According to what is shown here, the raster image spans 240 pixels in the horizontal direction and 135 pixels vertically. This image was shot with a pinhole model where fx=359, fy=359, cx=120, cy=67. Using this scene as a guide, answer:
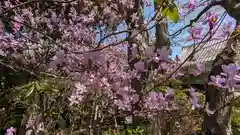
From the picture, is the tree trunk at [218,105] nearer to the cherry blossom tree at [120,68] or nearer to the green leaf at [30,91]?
the cherry blossom tree at [120,68]

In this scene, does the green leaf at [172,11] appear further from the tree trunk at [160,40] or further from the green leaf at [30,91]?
the green leaf at [30,91]

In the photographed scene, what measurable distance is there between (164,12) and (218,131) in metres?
1.81

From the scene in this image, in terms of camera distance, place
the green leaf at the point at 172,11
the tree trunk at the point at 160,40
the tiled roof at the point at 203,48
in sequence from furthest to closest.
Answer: the tree trunk at the point at 160,40 → the tiled roof at the point at 203,48 → the green leaf at the point at 172,11

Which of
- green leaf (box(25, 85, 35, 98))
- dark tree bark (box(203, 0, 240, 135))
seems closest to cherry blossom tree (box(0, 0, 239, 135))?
dark tree bark (box(203, 0, 240, 135))

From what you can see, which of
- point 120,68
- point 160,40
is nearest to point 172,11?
point 120,68

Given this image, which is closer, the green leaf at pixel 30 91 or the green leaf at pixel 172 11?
the green leaf at pixel 172 11

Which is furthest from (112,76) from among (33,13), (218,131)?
(33,13)

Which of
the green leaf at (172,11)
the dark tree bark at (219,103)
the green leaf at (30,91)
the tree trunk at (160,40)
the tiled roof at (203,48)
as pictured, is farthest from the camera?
the green leaf at (30,91)

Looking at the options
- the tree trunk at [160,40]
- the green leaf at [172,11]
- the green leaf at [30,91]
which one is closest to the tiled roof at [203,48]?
the green leaf at [172,11]

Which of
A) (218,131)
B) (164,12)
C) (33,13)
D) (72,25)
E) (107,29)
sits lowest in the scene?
(218,131)

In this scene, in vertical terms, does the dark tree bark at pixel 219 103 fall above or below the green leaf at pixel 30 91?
below

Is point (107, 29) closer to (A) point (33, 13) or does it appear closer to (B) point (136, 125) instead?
(B) point (136, 125)

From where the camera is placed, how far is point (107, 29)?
3.72 meters

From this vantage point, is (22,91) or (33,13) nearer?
(22,91)
